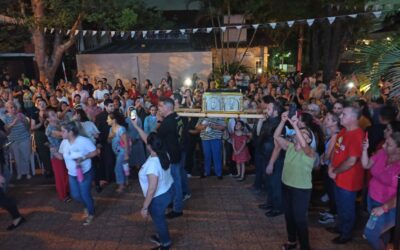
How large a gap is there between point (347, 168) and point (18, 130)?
6152mm

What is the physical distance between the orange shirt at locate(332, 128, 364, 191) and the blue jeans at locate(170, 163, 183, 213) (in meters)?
2.22

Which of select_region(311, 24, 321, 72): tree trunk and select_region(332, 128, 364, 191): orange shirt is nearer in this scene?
select_region(332, 128, 364, 191): orange shirt

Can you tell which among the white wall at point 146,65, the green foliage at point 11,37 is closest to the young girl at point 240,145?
the white wall at point 146,65

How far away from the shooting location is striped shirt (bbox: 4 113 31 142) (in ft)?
22.7

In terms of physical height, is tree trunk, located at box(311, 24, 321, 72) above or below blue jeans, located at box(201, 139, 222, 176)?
above

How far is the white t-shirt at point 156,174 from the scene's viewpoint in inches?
159

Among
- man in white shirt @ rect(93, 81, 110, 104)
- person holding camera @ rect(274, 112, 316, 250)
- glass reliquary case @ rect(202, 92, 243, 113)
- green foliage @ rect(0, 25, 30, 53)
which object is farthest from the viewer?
green foliage @ rect(0, 25, 30, 53)

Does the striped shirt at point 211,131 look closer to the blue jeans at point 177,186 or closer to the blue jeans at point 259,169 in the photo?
the blue jeans at point 259,169

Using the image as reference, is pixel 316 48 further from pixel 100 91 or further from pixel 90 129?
pixel 90 129

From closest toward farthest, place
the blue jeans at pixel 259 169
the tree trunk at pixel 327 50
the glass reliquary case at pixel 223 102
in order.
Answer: the glass reliquary case at pixel 223 102
the blue jeans at pixel 259 169
the tree trunk at pixel 327 50

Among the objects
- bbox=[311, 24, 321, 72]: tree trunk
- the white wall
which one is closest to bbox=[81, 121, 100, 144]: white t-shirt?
the white wall

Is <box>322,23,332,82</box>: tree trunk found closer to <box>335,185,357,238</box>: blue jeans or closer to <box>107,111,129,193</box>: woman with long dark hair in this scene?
<box>107,111,129,193</box>: woman with long dark hair

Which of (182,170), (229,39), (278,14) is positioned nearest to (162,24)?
(278,14)

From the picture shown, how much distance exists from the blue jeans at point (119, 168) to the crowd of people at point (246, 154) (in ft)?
0.07
